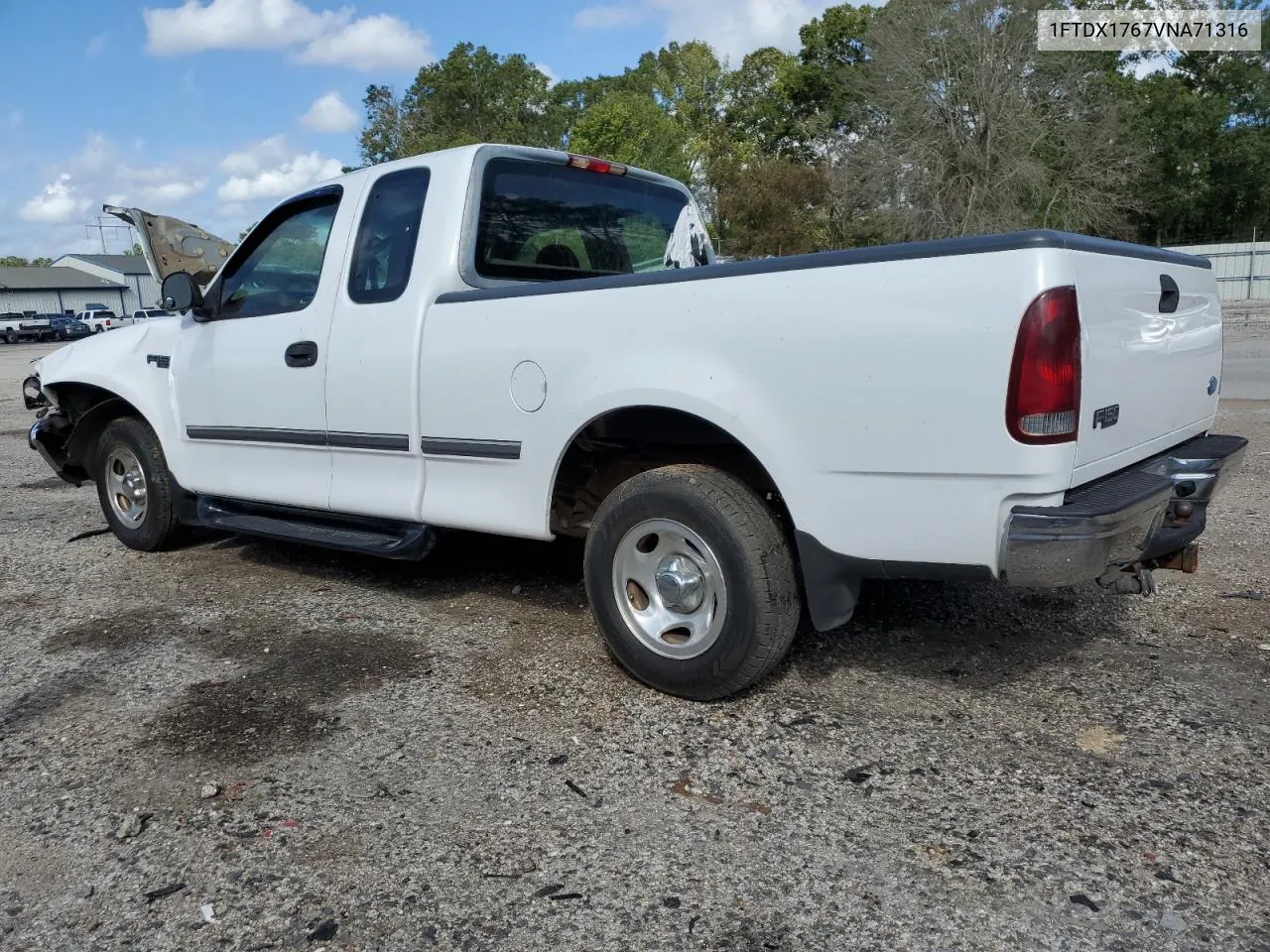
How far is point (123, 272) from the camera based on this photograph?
82.0m

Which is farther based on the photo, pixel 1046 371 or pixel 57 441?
pixel 57 441

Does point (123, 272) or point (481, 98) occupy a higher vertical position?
point (481, 98)

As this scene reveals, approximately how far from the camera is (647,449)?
12.8 ft

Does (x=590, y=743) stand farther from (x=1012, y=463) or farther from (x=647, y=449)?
(x=1012, y=463)

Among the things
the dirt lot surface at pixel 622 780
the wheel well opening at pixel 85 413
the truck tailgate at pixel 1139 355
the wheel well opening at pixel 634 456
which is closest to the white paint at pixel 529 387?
the wheel well opening at pixel 634 456

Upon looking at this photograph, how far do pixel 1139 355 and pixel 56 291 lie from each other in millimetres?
85314

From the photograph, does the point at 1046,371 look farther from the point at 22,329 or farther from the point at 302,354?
the point at 22,329

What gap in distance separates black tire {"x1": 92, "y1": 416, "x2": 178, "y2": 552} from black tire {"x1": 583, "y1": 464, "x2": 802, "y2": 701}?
3.15m

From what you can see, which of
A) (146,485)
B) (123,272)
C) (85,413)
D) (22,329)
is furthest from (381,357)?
(123,272)

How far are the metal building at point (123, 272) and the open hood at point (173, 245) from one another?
254 feet

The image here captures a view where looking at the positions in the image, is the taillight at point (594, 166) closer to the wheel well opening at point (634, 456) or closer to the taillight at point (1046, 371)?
the wheel well opening at point (634, 456)

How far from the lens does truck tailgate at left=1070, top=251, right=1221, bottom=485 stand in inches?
110

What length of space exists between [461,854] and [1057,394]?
6.56ft

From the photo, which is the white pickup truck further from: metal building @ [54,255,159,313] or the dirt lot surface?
metal building @ [54,255,159,313]
